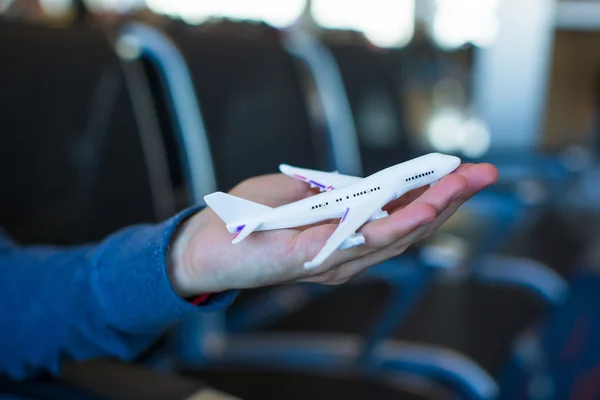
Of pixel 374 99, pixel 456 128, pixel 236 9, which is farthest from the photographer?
pixel 456 128

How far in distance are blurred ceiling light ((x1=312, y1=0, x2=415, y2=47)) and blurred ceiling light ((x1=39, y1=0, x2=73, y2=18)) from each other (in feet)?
5.18

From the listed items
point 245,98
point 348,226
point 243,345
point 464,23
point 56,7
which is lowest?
point 243,345

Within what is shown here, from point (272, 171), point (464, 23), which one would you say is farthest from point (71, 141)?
point (464, 23)

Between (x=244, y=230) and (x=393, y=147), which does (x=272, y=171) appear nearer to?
(x=244, y=230)

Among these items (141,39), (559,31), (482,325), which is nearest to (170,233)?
(141,39)

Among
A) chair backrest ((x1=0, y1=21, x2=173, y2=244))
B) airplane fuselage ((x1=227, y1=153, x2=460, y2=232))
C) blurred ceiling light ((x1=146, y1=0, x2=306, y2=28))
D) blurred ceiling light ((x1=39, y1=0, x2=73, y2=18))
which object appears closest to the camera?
airplane fuselage ((x1=227, y1=153, x2=460, y2=232))

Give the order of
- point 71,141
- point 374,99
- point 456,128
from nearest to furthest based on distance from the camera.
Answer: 1. point 71,141
2. point 374,99
3. point 456,128

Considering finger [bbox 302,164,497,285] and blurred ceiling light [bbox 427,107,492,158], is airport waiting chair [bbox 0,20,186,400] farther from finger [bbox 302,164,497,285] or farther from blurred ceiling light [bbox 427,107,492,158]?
blurred ceiling light [bbox 427,107,492,158]

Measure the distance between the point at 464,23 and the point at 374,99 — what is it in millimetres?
1370

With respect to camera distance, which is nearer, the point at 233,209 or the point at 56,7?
the point at 233,209

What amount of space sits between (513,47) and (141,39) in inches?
86.6

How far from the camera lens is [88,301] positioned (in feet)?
1.95

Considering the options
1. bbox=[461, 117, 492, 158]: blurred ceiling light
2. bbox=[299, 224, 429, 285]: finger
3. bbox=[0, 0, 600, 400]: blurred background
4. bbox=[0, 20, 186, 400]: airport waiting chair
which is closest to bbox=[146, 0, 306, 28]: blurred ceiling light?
bbox=[0, 0, 600, 400]: blurred background

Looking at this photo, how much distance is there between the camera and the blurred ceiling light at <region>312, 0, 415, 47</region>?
10.8ft
